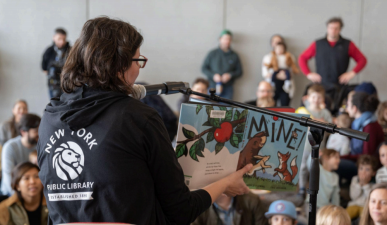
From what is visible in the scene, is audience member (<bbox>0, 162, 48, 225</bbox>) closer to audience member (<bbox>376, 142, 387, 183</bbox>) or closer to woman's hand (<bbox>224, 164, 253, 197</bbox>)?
woman's hand (<bbox>224, 164, 253, 197</bbox>)

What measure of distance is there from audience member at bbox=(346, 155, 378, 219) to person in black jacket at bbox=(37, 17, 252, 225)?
244 cm

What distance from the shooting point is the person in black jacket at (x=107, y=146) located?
106cm

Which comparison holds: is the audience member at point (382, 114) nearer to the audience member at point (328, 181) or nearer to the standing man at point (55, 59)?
the audience member at point (328, 181)

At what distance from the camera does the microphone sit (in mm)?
1244

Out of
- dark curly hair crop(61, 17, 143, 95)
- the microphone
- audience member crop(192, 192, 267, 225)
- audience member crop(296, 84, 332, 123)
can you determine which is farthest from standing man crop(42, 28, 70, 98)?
dark curly hair crop(61, 17, 143, 95)

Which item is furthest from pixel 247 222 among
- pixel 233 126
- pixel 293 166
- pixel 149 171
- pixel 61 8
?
pixel 61 8

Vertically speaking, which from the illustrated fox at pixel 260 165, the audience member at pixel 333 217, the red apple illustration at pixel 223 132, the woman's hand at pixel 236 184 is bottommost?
the audience member at pixel 333 217

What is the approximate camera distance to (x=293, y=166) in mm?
1555

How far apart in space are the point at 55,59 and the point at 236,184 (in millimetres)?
5175

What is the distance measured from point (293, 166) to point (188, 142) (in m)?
0.45

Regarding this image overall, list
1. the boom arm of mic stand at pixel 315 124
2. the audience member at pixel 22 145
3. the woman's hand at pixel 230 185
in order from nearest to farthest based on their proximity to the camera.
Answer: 1. the boom arm of mic stand at pixel 315 124
2. the woman's hand at pixel 230 185
3. the audience member at pixel 22 145

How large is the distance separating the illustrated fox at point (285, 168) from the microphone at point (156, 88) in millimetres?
462

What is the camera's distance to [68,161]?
1.10m

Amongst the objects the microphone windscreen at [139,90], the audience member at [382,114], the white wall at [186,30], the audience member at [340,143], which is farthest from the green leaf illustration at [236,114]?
the white wall at [186,30]
